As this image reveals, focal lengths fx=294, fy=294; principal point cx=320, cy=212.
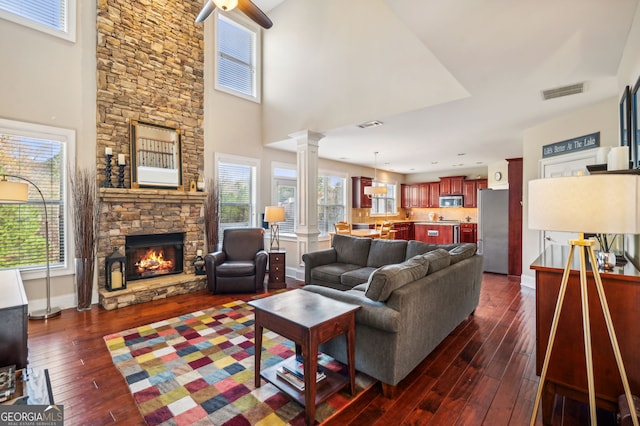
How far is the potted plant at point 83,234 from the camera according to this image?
383 cm

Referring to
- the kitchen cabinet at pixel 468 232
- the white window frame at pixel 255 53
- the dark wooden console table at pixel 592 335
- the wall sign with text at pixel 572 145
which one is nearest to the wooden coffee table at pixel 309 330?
the dark wooden console table at pixel 592 335

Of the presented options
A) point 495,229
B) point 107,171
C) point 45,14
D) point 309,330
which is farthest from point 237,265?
point 495,229

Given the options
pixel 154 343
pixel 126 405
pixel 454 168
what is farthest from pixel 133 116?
pixel 454 168

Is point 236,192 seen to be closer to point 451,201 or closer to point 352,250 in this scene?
point 352,250

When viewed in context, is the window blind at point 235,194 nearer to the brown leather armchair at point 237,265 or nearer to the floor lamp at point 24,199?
the brown leather armchair at point 237,265

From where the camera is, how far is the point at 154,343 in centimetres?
286

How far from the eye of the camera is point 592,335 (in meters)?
1.68

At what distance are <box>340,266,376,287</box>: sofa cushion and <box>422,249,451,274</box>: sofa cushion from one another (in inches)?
44.7

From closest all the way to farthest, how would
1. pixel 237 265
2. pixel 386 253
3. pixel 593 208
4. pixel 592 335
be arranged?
1. pixel 593 208
2. pixel 592 335
3. pixel 386 253
4. pixel 237 265

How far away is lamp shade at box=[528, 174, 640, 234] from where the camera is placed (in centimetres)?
128

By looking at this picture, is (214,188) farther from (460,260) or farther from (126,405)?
(460,260)

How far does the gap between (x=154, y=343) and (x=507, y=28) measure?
4086mm

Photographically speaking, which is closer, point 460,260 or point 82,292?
point 460,260

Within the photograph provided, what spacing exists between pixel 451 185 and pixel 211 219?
7.77 m
